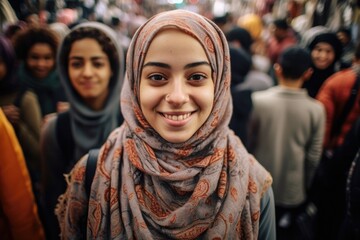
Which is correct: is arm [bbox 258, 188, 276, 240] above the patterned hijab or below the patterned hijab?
below

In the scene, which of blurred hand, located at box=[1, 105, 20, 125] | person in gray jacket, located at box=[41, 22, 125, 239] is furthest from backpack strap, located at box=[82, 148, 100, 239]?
blurred hand, located at box=[1, 105, 20, 125]

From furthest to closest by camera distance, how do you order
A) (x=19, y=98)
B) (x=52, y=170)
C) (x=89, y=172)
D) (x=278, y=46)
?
(x=278, y=46) → (x=19, y=98) → (x=52, y=170) → (x=89, y=172)

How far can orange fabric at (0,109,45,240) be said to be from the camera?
126 centimetres

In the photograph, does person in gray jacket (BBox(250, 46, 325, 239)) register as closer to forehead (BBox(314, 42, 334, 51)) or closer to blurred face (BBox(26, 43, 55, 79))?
forehead (BBox(314, 42, 334, 51))

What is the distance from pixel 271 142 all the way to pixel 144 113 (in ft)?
5.19

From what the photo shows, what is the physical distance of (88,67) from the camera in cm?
160

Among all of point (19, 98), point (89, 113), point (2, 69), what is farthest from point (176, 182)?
point (2, 69)

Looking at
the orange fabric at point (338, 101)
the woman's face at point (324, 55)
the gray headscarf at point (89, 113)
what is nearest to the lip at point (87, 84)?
the gray headscarf at point (89, 113)

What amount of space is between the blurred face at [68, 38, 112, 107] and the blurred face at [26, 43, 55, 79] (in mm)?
1034

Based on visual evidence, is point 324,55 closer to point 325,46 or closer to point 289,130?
point 325,46

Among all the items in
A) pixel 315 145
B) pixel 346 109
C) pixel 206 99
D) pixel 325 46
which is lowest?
pixel 315 145

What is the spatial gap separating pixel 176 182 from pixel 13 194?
0.79 m

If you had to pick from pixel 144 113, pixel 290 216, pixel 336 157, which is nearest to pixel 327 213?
pixel 290 216

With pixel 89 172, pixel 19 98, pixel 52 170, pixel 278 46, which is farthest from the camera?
pixel 278 46
